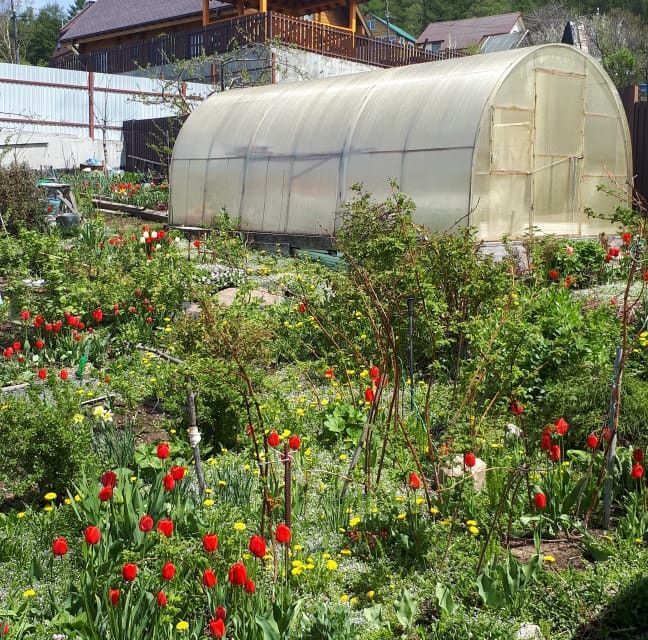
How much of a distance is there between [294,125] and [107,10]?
27.6 metres

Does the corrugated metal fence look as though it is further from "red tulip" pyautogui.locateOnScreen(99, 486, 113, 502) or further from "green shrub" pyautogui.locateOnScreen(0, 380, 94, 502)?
"red tulip" pyautogui.locateOnScreen(99, 486, 113, 502)

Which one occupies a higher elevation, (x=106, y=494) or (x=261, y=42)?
(x=261, y=42)

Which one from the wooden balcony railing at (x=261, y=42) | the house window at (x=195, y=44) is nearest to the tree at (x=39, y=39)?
the wooden balcony railing at (x=261, y=42)

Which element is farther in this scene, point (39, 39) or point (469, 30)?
point (469, 30)

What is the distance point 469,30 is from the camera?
5203 centimetres

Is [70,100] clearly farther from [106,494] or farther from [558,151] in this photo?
[106,494]

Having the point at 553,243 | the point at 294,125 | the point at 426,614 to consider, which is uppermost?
the point at 294,125

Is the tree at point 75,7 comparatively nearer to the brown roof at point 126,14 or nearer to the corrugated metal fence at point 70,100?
the brown roof at point 126,14

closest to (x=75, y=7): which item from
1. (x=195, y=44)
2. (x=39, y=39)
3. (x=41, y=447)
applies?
(x=39, y=39)

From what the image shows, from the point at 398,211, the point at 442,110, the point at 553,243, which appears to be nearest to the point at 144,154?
the point at 442,110

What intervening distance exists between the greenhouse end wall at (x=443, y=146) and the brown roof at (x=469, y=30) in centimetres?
3883

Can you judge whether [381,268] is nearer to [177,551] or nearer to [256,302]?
[256,302]

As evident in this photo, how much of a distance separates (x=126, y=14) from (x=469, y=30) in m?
24.6

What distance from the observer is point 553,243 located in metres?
9.35
